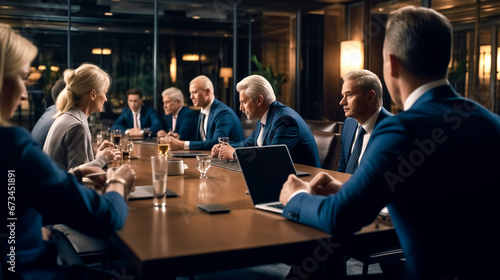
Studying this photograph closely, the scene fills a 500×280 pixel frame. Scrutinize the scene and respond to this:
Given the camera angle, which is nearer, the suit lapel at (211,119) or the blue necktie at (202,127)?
the suit lapel at (211,119)

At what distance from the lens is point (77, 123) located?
103 inches

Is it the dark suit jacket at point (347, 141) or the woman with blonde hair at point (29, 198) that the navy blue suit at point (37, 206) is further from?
the dark suit jacket at point (347, 141)

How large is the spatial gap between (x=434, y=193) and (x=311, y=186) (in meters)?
0.46

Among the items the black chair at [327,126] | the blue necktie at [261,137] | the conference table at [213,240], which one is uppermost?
the black chair at [327,126]

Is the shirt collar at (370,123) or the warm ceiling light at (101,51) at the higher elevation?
the warm ceiling light at (101,51)

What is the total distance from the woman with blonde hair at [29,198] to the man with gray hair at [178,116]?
3801 millimetres

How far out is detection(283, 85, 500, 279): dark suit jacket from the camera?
4.17ft

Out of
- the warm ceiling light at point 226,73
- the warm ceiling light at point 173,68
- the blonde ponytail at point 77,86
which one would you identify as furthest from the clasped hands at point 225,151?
the warm ceiling light at point 173,68

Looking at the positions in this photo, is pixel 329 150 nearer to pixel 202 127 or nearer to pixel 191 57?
pixel 202 127

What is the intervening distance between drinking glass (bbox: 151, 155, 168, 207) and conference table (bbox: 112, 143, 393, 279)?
1.4 inches

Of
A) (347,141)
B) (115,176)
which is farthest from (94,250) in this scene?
(347,141)

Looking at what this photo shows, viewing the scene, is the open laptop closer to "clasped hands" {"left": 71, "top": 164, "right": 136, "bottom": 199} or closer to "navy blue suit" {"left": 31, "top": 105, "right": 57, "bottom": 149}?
"clasped hands" {"left": 71, "top": 164, "right": 136, "bottom": 199}

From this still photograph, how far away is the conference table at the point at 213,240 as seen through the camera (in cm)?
116

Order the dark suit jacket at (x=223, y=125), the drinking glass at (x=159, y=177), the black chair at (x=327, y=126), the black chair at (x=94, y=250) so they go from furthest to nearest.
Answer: the dark suit jacket at (x=223, y=125) < the black chair at (x=327, y=126) < the black chair at (x=94, y=250) < the drinking glass at (x=159, y=177)
